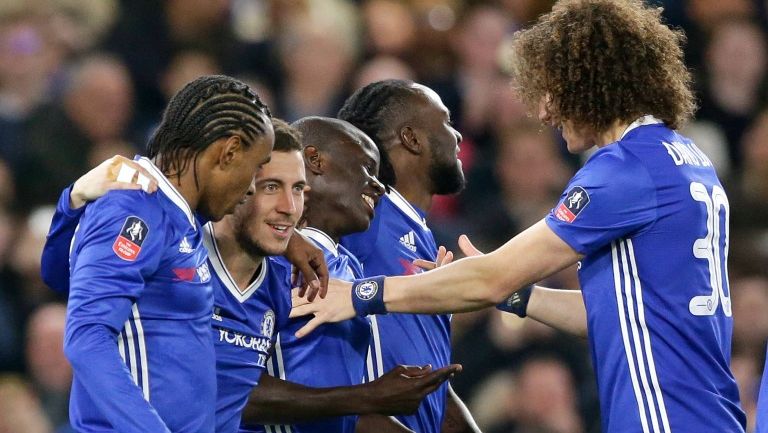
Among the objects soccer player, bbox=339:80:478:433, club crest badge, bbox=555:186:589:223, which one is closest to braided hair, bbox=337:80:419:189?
soccer player, bbox=339:80:478:433

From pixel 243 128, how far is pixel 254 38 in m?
4.80

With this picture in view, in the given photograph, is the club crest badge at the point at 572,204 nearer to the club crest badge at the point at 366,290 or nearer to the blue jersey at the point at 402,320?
the club crest badge at the point at 366,290

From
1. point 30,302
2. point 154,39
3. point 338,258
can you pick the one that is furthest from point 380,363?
point 154,39

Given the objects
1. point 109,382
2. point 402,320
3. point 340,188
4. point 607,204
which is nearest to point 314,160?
point 340,188

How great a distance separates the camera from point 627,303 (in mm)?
3754

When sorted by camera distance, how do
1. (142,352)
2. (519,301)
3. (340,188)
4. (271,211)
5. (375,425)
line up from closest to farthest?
(142,352) → (271,211) → (375,425) → (340,188) → (519,301)

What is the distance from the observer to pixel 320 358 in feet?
13.4

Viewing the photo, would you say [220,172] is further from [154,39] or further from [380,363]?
[154,39]

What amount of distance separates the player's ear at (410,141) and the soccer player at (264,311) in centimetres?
96

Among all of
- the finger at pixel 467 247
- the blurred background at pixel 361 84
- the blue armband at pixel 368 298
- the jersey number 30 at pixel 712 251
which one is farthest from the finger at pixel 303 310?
the blurred background at pixel 361 84

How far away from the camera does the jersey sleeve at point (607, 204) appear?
3707 millimetres

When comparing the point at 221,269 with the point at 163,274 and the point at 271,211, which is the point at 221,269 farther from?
the point at 163,274

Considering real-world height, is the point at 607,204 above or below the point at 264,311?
above

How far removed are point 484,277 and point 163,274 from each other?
103 centimetres
